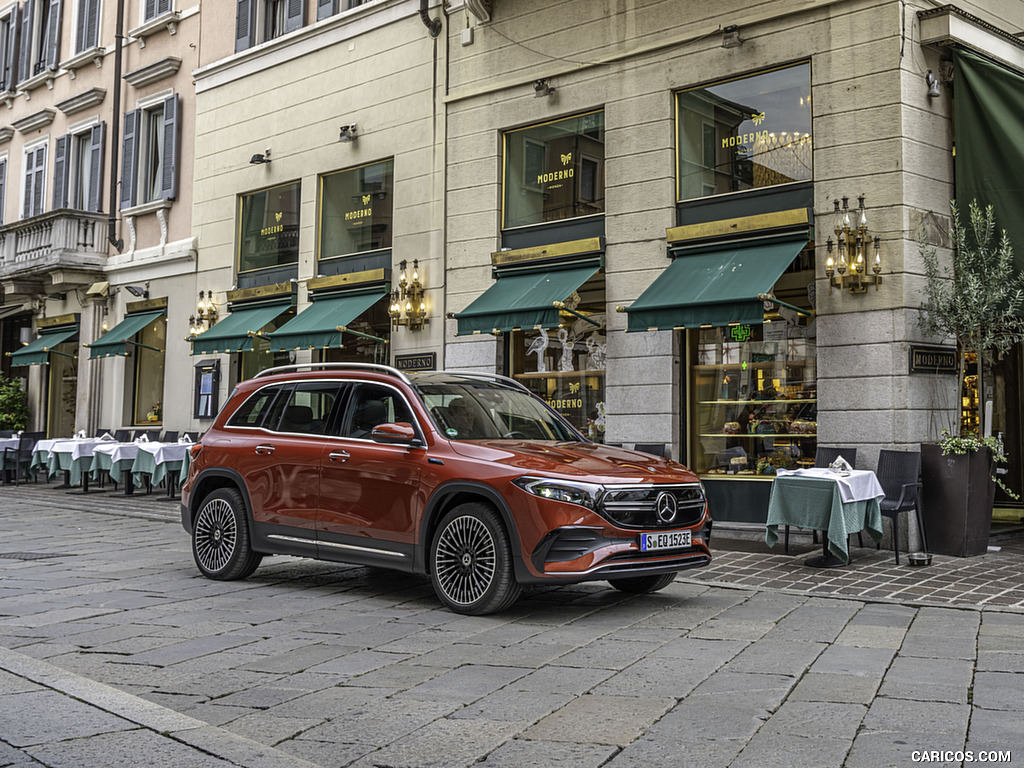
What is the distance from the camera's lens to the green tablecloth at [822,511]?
929cm

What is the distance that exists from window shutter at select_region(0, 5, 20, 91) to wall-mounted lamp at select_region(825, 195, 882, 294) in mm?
23545

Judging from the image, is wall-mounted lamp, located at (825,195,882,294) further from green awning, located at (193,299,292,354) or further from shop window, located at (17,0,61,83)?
shop window, located at (17,0,61,83)

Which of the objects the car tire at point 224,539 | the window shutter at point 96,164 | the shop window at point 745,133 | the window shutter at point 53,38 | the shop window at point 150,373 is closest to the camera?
the car tire at point 224,539

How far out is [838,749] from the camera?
13.5ft

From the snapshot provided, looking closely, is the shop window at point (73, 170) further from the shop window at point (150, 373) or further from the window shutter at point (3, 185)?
the shop window at point (150, 373)

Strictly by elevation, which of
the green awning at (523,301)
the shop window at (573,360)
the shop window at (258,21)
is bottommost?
the shop window at (573,360)

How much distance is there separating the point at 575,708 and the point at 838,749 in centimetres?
123

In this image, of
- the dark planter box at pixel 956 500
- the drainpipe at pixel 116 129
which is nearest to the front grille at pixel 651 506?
the dark planter box at pixel 956 500

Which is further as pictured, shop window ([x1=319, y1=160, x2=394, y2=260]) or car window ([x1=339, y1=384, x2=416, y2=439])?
shop window ([x1=319, y1=160, x2=394, y2=260])

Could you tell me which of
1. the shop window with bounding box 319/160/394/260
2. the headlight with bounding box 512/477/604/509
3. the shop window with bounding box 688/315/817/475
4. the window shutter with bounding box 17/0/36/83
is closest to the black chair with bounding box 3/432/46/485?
the shop window with bounding box 319/160/394/260

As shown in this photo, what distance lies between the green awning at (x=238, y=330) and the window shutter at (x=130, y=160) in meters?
5.22

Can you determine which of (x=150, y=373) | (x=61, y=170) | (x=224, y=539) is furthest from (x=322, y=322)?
(x=61, y=170)

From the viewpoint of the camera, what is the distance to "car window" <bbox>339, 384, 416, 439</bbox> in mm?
7921

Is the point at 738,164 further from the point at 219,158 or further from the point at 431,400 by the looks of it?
the point at 219,158
